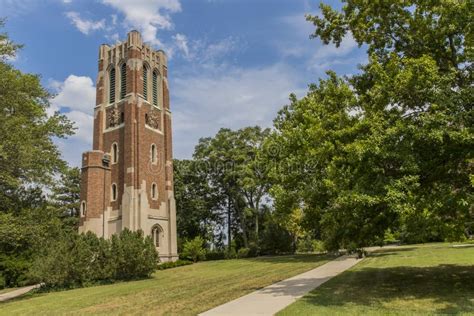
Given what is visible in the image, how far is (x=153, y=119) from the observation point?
34.7 m

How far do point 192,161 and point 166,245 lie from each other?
476 inches

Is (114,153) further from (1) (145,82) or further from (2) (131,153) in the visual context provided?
(1) (145,82)

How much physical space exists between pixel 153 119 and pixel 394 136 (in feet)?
94.3

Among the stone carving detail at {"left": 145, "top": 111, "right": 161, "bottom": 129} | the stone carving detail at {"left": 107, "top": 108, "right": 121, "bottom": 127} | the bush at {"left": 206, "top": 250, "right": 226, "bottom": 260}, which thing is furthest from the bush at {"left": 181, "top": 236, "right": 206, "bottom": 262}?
the stone carving detail at {"left": 107, "top": 108, "right": 121, "bottom": 127}

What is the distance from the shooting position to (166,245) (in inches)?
1277

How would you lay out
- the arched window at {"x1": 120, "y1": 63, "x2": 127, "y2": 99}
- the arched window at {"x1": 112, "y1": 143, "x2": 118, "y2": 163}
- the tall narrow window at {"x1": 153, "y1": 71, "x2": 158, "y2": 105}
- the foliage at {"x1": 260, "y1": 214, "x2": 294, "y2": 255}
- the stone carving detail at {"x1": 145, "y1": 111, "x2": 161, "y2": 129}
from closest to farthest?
the arched window at {"x1": 112, "y1": 143, "x2": 118, "y2": 163} < the stone carving detail at {"x1": 145, "y1": 111, "x2": 161, "y2": 129} < the arched window at {"x1": 120, "y1": 63, "x2": 127, "y2": 99} < the tall narrow window at {"x1": 153, "y1": 71, "x2": 158, "y2": 105} < the foliage at {"x1": 260, "y1": 214, "x2": 294, "y2": 255}

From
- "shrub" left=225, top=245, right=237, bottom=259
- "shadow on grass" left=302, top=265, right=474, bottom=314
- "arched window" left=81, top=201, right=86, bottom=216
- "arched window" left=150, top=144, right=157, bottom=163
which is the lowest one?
"shadow on grass" left=302, top=265, right=474, bottom=314

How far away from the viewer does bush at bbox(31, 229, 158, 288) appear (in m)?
17.2

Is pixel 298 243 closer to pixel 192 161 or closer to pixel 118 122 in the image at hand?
pixel 192 161

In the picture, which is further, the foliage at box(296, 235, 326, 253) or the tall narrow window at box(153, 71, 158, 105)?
the foliage at box(296, 235, 326, 253)

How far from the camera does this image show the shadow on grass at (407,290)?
797cm

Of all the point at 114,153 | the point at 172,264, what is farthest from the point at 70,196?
the point at 172,264

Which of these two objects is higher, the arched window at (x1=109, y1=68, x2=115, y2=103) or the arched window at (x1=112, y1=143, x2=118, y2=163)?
the arched window at (x1=109, y1=68, x2=115, y2=103)

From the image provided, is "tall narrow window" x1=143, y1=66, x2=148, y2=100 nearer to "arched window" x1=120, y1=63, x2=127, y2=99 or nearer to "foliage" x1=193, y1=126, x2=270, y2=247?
"arched window" x1=120, y1=63, x2=127, y2=99
